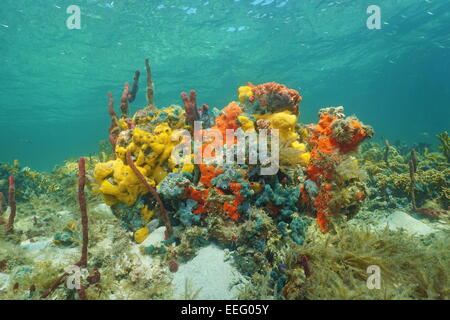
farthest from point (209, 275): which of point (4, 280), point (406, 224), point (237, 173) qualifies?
point (406, 224)

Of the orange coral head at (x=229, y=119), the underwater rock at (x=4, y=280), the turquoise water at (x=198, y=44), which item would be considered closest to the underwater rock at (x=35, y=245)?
the underwater rock at (x=4, y=280)

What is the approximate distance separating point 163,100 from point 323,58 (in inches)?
1015

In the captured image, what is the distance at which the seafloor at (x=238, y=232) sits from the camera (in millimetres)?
3141

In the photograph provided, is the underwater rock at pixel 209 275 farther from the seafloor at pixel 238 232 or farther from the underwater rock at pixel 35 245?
the underwater rock at pixel 35 245

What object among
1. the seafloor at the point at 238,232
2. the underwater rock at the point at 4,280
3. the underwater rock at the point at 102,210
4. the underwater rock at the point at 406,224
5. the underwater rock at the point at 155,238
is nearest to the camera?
the seafloor at the point at 238,232

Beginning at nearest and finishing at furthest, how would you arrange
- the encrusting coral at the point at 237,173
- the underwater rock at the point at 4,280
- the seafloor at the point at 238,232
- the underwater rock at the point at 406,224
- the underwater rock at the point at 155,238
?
1. the seafloor at the point at 238,232
2. the underwater rock at the point at 4,280
3. the encrusting coral at the point at 237,173
4. the underwater rock at the point at 155,238
5. the underwater rock at the point at 406,224

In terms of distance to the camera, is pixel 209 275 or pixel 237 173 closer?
pixel 209 275

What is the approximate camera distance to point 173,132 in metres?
4.70

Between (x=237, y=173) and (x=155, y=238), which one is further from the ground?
(x=237, y=173)

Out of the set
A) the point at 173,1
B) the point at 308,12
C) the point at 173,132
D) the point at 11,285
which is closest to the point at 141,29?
the point at 173,1

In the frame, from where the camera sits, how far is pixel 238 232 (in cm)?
364

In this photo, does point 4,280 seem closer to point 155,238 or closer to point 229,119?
point 155,238

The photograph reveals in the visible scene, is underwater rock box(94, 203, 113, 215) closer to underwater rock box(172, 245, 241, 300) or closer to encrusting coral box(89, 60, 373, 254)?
encrusting coral box(89, 60, 373, 254)
